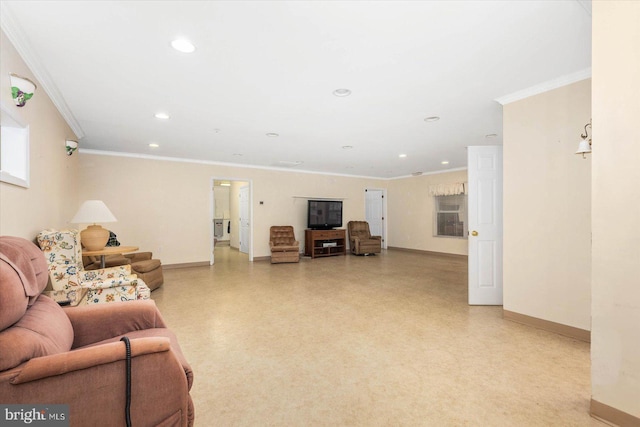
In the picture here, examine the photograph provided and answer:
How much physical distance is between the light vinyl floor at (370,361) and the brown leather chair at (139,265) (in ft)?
0.93

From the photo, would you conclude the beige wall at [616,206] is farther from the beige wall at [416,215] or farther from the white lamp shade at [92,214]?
the beige wall at [416,215]

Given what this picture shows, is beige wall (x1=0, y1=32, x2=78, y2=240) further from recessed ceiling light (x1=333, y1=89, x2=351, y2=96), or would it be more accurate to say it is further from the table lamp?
recessed ceiling light (x1=333, y1=89, x2=351, y2=96)

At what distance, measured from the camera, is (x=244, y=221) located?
8.67 metres

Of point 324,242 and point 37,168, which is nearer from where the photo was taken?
point 37,168

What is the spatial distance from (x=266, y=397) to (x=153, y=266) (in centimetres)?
356

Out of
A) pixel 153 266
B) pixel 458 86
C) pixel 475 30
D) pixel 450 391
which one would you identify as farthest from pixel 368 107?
pixel 153 266

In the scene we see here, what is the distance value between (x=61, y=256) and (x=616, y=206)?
→ 435cm

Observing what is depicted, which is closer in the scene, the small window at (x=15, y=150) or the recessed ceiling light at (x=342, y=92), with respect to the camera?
the small window at (x=15, y=150)

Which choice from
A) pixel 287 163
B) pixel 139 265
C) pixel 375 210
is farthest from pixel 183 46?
pixel 375 210

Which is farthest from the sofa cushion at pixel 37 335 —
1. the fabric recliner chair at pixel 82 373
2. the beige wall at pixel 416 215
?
the beige wall at pixel 416 215

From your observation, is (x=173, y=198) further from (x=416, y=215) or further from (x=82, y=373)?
(x=416, y=215)

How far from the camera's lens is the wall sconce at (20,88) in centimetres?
211

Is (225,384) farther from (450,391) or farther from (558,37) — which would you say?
(558,37)

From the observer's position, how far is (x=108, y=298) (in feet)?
8.96
